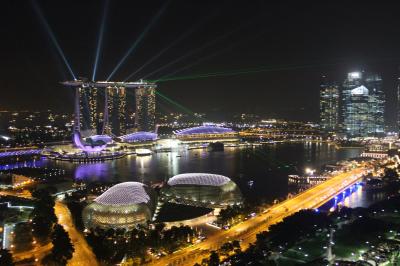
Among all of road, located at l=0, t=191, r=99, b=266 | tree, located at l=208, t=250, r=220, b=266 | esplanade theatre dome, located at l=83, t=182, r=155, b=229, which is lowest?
road, located at l=0, t=191, r=99, b=266

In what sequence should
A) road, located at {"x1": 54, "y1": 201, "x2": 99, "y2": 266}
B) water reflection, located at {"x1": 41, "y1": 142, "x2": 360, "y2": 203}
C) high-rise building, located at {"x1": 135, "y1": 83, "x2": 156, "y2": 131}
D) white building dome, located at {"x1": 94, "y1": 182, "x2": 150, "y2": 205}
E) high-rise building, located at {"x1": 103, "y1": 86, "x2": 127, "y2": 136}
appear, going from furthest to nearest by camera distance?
high-rise building, located at {"x1": 135, "y1": 83, "x2": 156, "y2": 131}
high-rise building, located at {"x1": 103, "y1": 86, "x2": 127, "y2": 136}
water reflection, located at {"x1": 41, "y1": 142, "x2": 360, "y2": 203}
white building dome, located at {"x1": 94, "y1": 182, "x2": 150, "y2": 205}
road, located at {"x1": 54, "y1": 201, "x2": 99, "y2": 266}

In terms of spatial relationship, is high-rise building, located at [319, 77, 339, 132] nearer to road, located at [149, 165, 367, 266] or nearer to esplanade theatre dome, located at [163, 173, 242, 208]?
road, located at [149, 165, 367, 266]

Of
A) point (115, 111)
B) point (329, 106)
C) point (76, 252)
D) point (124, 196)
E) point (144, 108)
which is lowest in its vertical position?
point (76, 252)

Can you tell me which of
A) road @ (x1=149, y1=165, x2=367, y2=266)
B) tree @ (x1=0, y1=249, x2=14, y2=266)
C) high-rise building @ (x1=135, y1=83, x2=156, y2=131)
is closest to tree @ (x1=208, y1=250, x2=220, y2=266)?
road @ (x1=149, y1=165, x2=367, y2=266)

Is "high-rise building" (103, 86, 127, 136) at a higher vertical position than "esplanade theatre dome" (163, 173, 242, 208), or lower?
higher

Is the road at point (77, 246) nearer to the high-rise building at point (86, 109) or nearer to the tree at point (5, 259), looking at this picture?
the tree at point (5, 259)

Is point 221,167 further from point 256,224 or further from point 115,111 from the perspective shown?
point 115,111

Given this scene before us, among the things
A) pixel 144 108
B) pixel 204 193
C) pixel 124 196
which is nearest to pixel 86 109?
pixel 144 108
